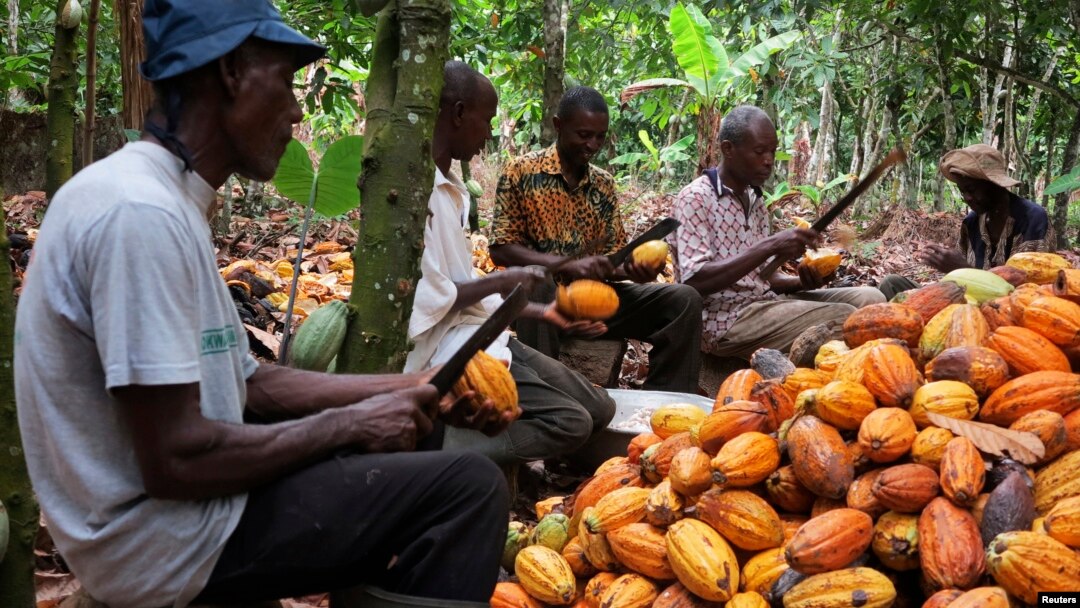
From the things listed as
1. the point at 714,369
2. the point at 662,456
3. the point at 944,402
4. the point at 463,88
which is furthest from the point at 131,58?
the point at 944,402

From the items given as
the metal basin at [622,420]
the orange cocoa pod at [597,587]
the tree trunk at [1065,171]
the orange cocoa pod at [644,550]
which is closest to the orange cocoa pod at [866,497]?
the orange cocoa pod at [644,550]

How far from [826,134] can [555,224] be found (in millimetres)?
9282

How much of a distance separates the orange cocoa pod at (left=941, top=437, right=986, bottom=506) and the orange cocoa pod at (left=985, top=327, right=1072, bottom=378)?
40 cm

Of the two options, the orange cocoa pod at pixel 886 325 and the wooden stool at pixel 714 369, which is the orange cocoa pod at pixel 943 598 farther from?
the wooden stool at pixel 714 369

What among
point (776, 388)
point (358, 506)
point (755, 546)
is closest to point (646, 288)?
point (776, 388)

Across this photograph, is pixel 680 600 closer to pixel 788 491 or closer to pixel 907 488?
pixel 788 491

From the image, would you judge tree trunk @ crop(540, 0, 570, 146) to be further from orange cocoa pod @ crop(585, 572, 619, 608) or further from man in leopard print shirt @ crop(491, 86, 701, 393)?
orange cocoa pod @ crop(585, 572, 619, 608)

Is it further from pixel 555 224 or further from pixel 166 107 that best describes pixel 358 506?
pixel 555 224

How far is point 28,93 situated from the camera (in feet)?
35.7

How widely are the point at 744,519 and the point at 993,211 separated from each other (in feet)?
12.6

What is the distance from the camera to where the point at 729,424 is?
245 cm

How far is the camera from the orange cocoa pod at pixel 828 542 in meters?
2.04

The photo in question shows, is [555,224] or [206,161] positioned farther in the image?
[555,224]

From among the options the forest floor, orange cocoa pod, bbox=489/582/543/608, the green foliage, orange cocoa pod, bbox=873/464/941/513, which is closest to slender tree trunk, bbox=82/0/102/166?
the green foliage
